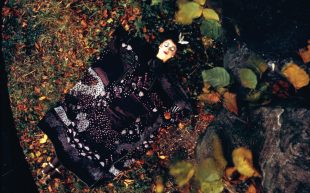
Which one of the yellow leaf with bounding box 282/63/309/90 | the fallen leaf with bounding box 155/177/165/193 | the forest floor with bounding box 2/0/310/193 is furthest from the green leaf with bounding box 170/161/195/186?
the yellow leaf with bounding box 282/63/309/90

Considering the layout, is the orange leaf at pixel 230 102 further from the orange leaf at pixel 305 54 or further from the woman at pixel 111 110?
the orange leaf at pixel 305 54

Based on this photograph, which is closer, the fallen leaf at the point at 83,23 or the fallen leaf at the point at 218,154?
the fallen leaf at the point at 218,154

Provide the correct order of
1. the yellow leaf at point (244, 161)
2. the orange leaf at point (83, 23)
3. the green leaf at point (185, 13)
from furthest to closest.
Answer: the orange leaf at point (83, 23), the green leaf at point (185, 13), the yellow leaf at point (244, 161)

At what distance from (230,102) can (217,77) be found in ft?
1.18

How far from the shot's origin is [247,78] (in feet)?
11.0

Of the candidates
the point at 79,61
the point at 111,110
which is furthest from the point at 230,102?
the point at 79,61

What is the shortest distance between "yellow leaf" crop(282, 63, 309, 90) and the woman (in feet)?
4.12

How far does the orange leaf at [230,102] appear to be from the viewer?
11.7 feet

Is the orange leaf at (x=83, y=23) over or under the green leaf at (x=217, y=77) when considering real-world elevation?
over

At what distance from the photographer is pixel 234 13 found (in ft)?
12.2

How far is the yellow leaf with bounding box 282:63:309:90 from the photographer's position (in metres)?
3.02

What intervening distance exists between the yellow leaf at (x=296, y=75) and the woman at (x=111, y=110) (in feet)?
4.12

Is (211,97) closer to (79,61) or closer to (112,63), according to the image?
(112,63)

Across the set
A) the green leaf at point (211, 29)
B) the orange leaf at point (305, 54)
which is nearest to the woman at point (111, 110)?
the green leaf at point (211, 29)
